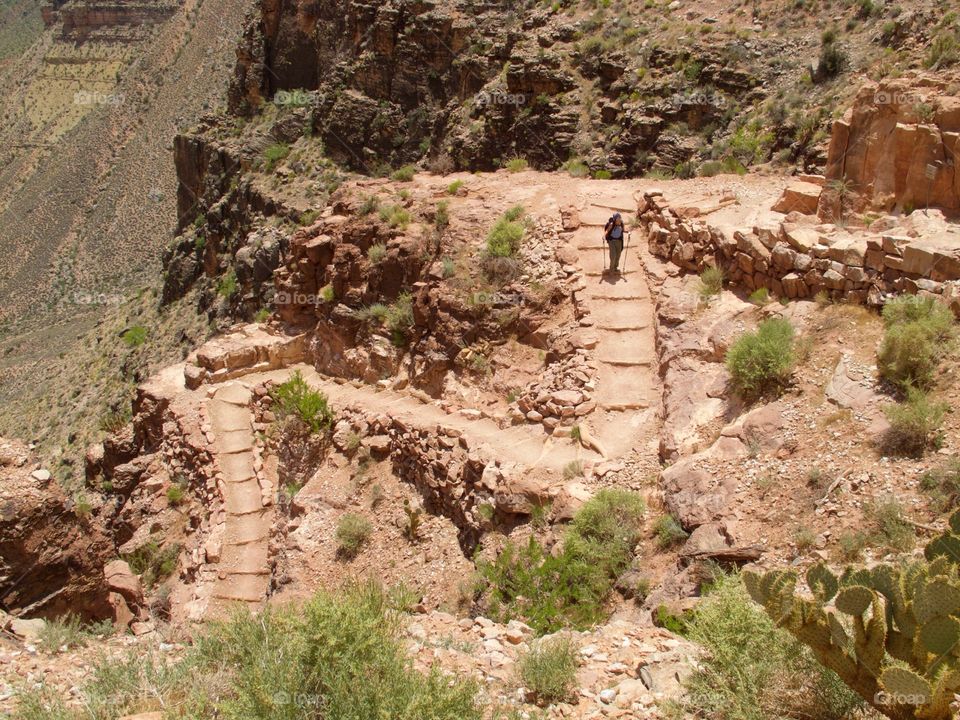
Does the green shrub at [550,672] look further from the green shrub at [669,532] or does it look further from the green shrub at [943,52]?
the green shrub at [943,52]

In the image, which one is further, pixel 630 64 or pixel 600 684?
pixel 630 64

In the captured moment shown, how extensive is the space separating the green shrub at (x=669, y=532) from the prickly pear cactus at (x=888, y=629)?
9.94ft

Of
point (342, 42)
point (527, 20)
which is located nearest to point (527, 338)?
point (527, 20)

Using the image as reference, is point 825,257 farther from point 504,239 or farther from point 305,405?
point 305,405

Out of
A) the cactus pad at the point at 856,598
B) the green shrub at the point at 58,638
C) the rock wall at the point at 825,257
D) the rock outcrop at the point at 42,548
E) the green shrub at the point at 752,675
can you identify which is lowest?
the rock outcrop at the point at 42,548


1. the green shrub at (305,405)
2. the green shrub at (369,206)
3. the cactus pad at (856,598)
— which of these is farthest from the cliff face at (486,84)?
the cactus pad at (856,598)

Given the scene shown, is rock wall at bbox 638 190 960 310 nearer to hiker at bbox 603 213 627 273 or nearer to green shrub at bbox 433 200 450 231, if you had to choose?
hiker at bbox 603 213 627 273

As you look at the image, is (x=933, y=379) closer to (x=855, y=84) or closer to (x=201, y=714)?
(x=201, y=714)

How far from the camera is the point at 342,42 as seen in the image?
1035 inches

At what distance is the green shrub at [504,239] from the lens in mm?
13586

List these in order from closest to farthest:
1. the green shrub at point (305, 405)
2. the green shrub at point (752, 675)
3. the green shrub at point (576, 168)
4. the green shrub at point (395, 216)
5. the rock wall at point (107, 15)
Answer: the green shrub at point (752, 675) < the green shrub at point (305, 405) < the green shrub at point (395, 216) < the green shrub at point (576, 168) < the rock wall at point (107, 15)

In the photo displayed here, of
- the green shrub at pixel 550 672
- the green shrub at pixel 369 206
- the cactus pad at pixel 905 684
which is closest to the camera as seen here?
the cactus pad at pixel 905 684

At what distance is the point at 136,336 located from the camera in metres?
29.6

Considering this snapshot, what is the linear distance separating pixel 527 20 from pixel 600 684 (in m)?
20.5
